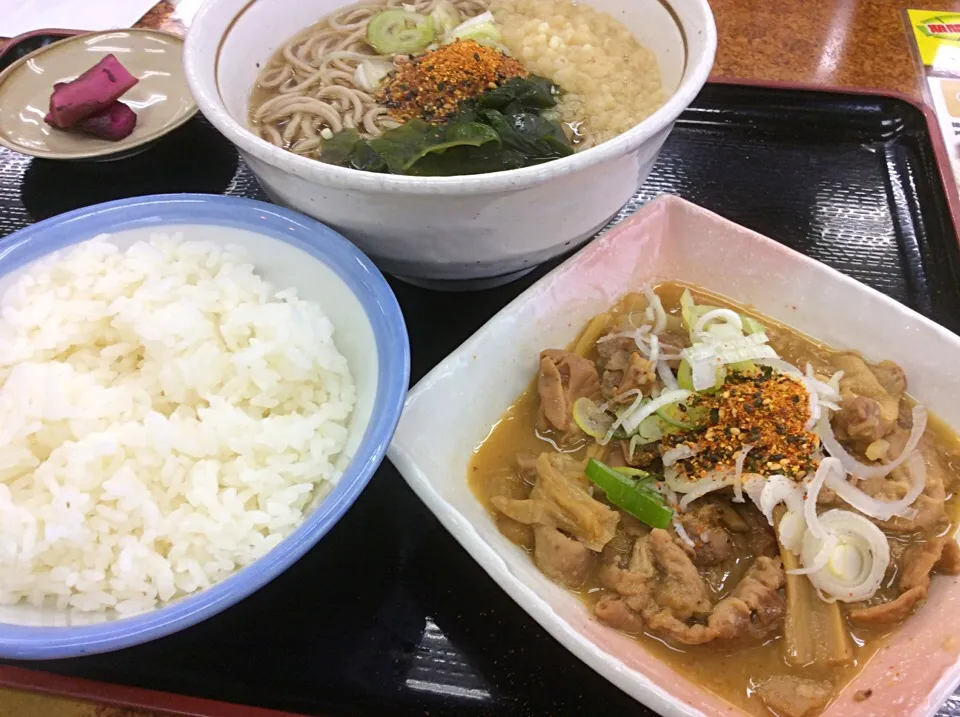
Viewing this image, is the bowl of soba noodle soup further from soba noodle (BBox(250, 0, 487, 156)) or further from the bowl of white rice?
the bowl of white rice

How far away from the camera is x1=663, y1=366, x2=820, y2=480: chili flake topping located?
4.93 feet

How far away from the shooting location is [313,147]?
1.89 m

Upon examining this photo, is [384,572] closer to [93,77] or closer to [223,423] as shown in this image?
[223,423]

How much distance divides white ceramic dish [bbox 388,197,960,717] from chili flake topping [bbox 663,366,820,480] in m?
0.37

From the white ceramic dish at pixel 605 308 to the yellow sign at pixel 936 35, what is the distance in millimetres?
1794

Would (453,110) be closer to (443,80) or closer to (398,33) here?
(443,80)

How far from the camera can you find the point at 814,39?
9.79 feet

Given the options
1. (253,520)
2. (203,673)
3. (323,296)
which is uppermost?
(323,296)

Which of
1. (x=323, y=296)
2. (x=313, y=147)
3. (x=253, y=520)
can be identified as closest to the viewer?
(x=253, y=520)

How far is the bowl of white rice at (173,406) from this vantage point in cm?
120

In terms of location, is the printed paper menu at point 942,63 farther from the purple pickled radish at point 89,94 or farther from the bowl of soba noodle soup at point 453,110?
the purple pickled radish at point 89,94

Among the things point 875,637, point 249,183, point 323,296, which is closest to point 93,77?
point 249,183

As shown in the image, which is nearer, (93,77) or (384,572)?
(384,572)

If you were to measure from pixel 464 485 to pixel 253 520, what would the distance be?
52cm
